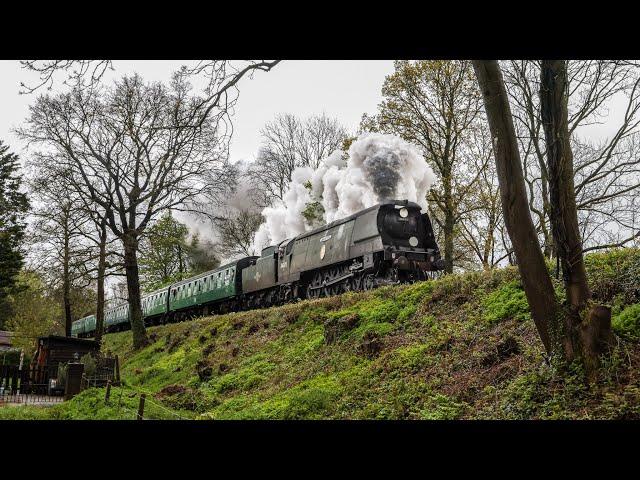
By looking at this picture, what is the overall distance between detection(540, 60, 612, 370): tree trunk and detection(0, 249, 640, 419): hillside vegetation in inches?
13.6

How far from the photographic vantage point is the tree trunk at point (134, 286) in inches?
882

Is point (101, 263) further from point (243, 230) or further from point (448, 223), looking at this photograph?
point (243, 230)

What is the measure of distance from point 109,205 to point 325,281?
10694 mm

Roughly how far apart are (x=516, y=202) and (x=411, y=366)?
140 inches

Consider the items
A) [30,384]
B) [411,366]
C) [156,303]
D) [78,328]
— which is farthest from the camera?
[78,328]

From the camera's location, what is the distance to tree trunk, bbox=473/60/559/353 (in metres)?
6.23

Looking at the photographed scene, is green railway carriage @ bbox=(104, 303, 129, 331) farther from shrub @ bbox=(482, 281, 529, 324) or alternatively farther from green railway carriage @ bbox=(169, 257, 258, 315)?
shrub @ bbox=(482, 281, 529, 324)

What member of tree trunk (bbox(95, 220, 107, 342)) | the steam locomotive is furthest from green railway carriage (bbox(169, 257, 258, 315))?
tree trunk (bbox(95, 220, 107, 342))

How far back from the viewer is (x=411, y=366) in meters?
8.75

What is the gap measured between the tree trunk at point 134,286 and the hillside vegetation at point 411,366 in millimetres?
8137

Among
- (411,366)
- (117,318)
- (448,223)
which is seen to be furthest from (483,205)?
(117,318)

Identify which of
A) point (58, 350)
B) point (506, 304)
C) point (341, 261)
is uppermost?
point (341, 261)

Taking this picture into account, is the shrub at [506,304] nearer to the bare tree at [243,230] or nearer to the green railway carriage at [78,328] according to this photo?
the bare tree at [243,230]
